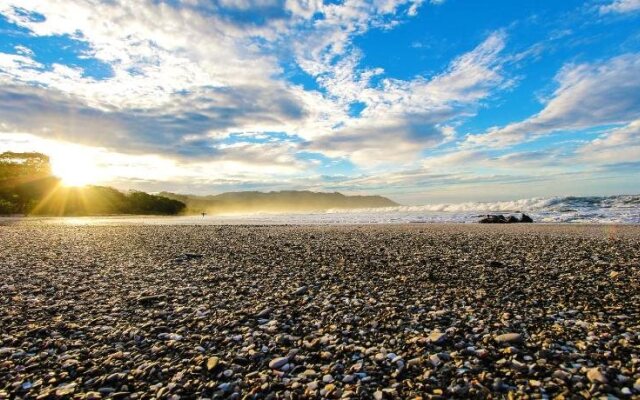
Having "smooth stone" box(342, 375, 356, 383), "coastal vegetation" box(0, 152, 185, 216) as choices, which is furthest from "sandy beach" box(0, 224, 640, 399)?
"coastal vegetation" box(0, 152, 185, 216)

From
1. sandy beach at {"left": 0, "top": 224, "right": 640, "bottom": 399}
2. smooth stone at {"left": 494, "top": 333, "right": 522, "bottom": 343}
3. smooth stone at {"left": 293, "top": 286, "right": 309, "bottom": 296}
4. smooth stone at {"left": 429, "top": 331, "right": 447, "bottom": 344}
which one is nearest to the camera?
sandy beach at {"left": 0, "top": 224, "right": 640, "bottom": 399}

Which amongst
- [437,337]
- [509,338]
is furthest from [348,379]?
[509,338]

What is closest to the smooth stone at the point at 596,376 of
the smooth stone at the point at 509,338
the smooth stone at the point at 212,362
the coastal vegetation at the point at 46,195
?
the smooth stone at the point at 509,338

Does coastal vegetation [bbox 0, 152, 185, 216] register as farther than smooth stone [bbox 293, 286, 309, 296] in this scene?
Yes

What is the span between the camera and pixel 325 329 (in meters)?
6.93

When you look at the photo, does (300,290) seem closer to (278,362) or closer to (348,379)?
(278,362)

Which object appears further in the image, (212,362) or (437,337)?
(437,337)

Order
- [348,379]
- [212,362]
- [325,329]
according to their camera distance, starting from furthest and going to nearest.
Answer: [325,329], [212,362], [348,379]

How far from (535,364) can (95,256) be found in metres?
16.4

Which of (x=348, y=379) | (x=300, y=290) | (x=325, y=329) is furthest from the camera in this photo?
(x=300, y=290)

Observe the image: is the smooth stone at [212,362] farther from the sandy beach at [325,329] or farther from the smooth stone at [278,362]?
the smooth stone at [278,362]

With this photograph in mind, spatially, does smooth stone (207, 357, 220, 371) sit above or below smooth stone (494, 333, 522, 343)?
below

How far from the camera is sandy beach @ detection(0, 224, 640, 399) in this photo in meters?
5.01

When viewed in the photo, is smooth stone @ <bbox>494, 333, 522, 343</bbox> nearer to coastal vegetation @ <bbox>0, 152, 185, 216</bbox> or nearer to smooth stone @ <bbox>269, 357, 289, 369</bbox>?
smooth stone @ <bbox>269, 357, 289, 369</bbox>
